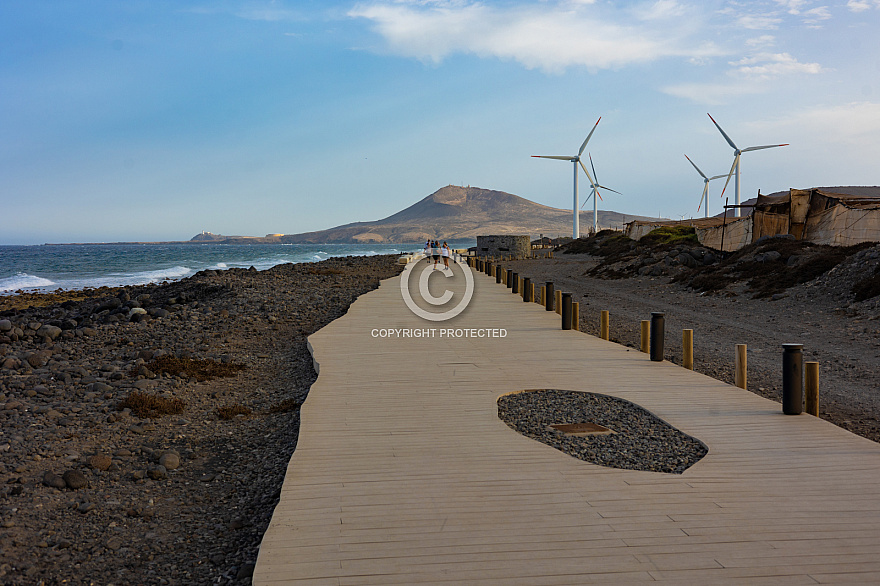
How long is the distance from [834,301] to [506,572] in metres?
18.9

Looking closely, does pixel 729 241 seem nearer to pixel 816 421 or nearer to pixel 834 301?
pixel 834 301

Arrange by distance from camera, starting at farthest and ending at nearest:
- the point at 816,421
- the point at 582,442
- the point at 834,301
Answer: the point at 834,301, the point at 816,421, the point at 582,442

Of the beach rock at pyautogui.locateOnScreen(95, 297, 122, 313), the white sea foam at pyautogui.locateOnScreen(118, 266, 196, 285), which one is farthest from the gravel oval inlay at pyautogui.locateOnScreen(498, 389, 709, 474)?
the white sea foam at pyautogui.locateOnScreen(118, 266, 196, 285)

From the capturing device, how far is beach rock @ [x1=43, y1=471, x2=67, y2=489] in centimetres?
633

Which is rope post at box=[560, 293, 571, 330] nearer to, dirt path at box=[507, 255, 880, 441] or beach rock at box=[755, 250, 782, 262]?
dirt path at box=[507, 255, 880, 441]

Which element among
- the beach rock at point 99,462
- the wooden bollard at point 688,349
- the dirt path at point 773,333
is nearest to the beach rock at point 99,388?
the beach rock at point 99,462

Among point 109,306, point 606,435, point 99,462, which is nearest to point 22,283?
point 109,306

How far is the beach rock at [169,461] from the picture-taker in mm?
7129

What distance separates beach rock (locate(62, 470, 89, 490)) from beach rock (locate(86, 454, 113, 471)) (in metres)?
0.39

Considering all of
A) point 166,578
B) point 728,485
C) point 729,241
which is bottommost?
point 166,578

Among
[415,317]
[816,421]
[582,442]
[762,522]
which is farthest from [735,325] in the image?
[762,522]

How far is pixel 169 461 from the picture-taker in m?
7.16

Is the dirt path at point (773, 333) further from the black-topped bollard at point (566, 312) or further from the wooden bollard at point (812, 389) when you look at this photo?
the black-topped bollard at point (566, 312)

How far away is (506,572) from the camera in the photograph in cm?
394
